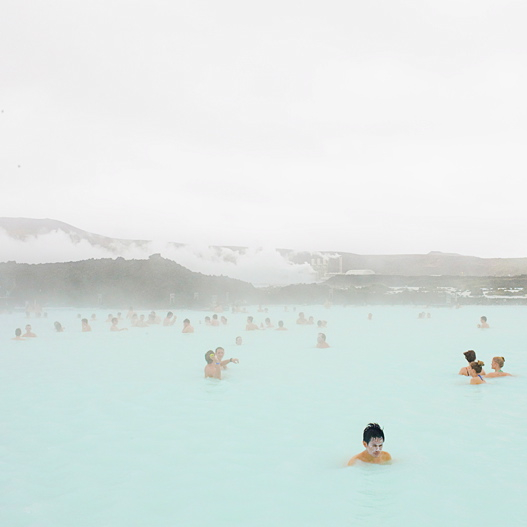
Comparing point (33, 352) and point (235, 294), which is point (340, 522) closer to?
point (33, 352)

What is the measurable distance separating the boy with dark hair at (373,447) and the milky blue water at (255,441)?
98 millimetres

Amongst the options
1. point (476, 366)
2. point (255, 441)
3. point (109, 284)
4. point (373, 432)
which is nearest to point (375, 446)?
point (373, 432)

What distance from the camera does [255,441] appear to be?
7.02 metres

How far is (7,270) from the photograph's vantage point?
1350 inches

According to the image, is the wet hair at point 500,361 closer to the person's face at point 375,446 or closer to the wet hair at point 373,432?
the person's face at point 375,446

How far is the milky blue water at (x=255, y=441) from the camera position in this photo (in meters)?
4.96

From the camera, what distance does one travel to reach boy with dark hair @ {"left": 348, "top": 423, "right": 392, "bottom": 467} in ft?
18.0

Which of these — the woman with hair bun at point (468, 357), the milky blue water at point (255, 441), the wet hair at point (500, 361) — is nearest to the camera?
the milky blue water at point (255, 441)

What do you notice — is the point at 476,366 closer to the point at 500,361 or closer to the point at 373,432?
the point at 500,361

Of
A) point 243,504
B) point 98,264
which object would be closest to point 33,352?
point 243,504

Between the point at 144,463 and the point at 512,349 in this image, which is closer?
the point at 144,463

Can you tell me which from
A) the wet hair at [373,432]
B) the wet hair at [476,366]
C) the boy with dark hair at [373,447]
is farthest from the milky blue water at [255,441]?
the wet hair at [373,432]

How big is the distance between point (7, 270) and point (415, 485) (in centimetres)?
3445

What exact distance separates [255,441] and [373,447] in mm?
2001
